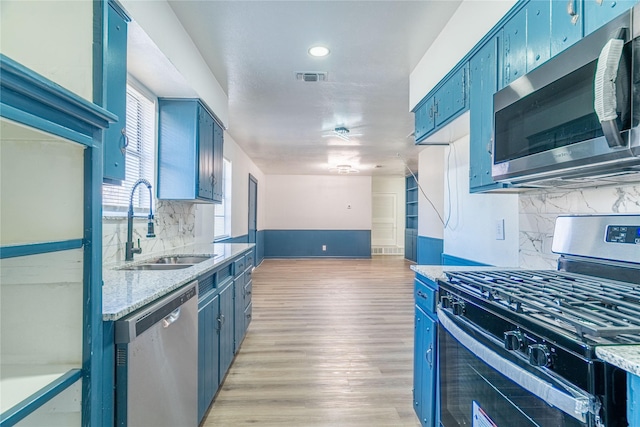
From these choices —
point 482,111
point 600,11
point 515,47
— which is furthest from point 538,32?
point 482,111

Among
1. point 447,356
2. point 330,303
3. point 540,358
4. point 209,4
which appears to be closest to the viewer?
point 540,358

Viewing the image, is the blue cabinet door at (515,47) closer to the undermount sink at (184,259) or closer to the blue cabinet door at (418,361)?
the blue cabinet door at (418,361)

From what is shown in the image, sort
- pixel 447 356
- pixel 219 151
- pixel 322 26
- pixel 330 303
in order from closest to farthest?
pixel 447 356 → pixel 322 26 → pixel 219 151 → pixel 330 303

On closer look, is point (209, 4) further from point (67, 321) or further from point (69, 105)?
point (67, 321)

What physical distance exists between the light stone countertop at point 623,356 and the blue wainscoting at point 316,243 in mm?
A: 9034

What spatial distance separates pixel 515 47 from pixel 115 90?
1.88 m

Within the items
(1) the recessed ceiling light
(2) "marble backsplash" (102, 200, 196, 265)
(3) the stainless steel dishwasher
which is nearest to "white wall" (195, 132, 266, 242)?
(2) "marble backsplash" (102, 200, 196, 265)

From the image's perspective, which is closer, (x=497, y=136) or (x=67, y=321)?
(x=67, y=321)

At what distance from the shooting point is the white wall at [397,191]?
10758 mm

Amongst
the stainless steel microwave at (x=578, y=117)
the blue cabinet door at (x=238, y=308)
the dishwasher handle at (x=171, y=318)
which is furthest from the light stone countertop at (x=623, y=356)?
the blue cabinet door at (x=238, y=308)

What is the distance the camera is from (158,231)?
9.09 ft

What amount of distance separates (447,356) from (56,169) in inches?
63.6

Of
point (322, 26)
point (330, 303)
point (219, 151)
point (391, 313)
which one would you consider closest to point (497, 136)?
point (322, 26)

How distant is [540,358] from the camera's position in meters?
0.86
